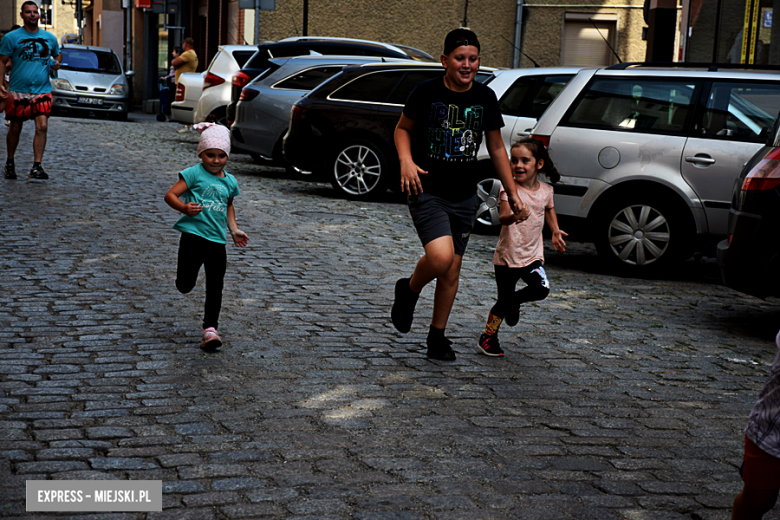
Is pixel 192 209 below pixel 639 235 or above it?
→ above

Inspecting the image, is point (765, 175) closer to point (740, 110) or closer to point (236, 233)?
point (740, 110)

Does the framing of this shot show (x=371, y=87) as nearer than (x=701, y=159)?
No

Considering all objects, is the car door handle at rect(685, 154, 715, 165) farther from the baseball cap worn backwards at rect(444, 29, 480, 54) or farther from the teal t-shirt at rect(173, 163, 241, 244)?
the teal t-shirt at rect(173, 163, 241, 244)

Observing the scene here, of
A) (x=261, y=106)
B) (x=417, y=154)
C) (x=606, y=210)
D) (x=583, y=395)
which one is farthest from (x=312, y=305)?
(x=261, y=106)

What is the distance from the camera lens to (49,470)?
374 centimetres

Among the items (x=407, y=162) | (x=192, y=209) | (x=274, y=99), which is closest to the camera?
(x=407, y=162)

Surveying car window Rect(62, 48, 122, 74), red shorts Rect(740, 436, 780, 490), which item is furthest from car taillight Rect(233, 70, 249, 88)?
red shorts Rect(740, 436, 780, 490)

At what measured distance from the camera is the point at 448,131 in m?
5.39

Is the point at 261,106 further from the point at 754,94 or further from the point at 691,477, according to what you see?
the point at 691,477

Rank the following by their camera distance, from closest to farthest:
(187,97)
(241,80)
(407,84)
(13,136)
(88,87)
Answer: (13,136)
(407,84)
(241,80)
(187,97)
(88,87)

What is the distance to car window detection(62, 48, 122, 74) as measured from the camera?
26.6 metres

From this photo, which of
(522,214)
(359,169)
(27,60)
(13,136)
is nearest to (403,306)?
(522,214)

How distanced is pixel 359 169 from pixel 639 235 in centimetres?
449

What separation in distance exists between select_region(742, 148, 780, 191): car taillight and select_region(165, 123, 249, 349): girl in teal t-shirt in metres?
3.07
